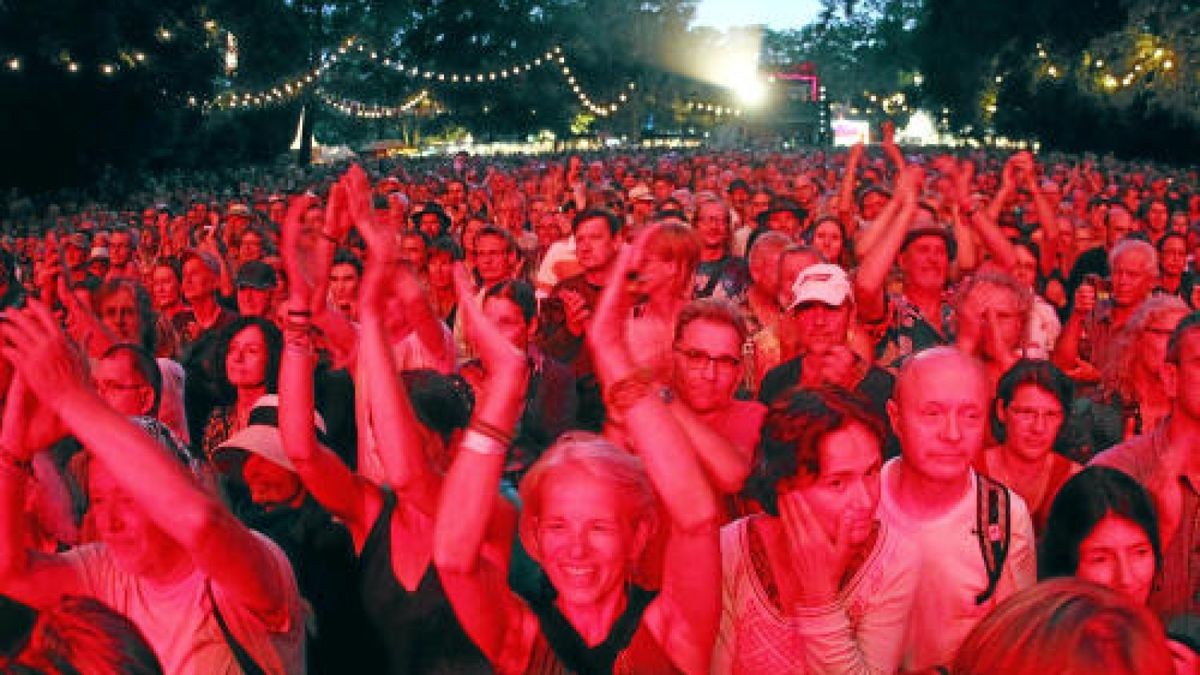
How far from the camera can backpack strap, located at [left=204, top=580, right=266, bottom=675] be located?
3.04m

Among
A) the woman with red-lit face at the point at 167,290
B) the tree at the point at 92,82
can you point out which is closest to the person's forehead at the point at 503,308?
the woman with red-lit face at the point at 167,290

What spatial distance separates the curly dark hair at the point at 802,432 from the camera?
3.08 m

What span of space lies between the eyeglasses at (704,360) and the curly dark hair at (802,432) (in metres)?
0.96

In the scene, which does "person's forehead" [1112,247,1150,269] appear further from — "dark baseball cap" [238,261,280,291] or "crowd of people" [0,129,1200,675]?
"dark baseball cap" [238,261,280,291]

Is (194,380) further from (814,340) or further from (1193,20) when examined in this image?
(1193,20)

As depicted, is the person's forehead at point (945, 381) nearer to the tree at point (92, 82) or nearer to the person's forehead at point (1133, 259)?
the person's forehead at point (1133, 259)

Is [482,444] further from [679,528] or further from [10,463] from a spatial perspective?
[10,463]

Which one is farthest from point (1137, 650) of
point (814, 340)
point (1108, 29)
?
point (1108, 29)

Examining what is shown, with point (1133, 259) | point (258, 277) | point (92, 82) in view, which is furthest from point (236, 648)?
point (92, 82)

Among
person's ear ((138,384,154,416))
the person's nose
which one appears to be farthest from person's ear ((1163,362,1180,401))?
person's ear ((138,384,154,416))

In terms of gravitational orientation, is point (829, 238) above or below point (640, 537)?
above

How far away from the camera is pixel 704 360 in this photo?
4.15 meters

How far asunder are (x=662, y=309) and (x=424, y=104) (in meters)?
58.7

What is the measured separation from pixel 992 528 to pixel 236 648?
188cm
